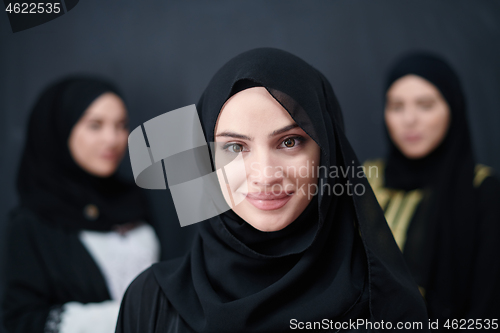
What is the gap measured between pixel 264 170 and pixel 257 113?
13 centimetres

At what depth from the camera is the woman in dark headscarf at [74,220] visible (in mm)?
1615

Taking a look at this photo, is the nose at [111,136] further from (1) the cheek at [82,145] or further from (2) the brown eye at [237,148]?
(2) the brown eye at [237,148]

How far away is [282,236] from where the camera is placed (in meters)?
1.02

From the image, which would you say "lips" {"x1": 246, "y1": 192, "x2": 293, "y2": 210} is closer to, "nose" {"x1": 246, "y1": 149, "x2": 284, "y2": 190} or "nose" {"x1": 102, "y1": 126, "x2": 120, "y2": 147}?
"nose" {"x1": 246, "y1": 149, "x2": 284, "y2": 190}

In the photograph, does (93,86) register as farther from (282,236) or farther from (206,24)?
(282,236)

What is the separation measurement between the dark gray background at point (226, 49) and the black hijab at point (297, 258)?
1.83ft

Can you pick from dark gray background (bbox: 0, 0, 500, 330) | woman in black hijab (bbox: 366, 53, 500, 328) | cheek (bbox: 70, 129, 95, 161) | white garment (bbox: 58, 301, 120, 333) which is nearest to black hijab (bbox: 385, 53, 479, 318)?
woman in black hijab (bbox: 366, 53, 500, 328)

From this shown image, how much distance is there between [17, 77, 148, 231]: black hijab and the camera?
180 centimetres

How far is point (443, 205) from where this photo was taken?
188 cm

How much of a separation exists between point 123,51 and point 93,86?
0.24 metres

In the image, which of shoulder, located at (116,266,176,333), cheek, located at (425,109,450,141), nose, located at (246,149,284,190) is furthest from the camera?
cheek, located at (425,109,450,141)

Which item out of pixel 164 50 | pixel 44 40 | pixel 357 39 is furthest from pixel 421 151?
pixel 44 40

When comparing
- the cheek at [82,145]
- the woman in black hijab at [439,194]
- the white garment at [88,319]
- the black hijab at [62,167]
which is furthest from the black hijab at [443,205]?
the cheek at [82,145]

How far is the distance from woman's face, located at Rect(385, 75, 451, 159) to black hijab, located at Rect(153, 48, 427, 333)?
40.5 inches
